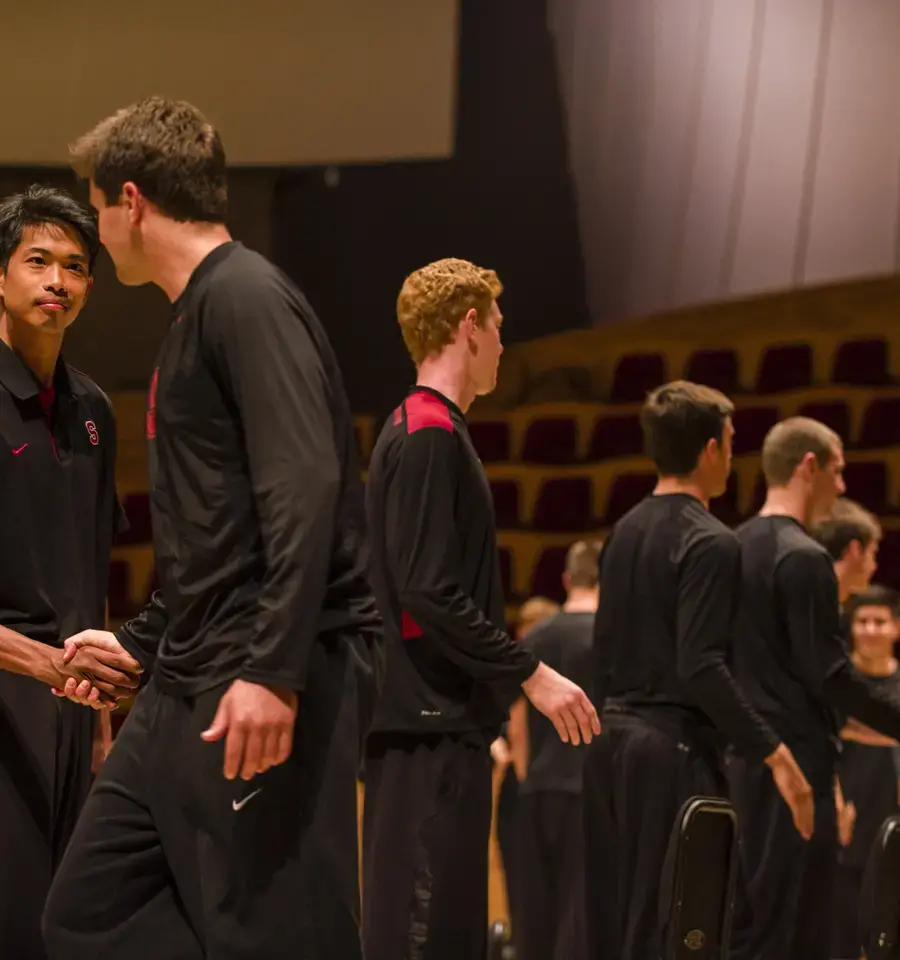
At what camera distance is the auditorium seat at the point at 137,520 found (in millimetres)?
10125

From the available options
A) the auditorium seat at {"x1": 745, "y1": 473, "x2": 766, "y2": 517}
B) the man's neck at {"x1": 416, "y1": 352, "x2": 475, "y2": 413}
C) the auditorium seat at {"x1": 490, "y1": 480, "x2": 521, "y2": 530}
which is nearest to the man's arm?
the man's neck at {"x1": 416, "y1": 352, "x2": 475, "y2": 413}

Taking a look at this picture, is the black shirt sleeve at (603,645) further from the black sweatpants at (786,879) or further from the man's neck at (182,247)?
the man's neck at (182,247)

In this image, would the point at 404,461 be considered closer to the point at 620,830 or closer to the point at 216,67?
the point at 620,830

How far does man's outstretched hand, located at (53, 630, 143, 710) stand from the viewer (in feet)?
9.54

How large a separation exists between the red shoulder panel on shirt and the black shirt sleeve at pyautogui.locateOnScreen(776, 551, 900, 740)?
1638 millimetres

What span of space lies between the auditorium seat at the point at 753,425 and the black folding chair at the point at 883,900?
245 inches

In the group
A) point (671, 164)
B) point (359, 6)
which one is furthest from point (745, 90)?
point (359, 6)

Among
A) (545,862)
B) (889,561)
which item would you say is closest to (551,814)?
(545,862)

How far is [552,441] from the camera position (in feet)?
37.2

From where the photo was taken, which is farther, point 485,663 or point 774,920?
point 774,920

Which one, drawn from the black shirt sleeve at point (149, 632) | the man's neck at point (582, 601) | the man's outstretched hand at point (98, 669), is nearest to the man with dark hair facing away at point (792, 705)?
the man's neck at point (582, 601)

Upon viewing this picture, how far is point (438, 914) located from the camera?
3326 mm

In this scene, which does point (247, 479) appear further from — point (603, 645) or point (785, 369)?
point (785, 369)

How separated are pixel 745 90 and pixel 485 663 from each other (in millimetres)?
6889
